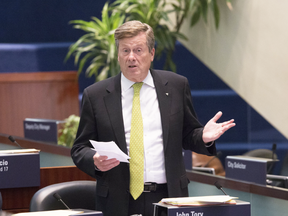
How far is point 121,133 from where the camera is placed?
1.75m

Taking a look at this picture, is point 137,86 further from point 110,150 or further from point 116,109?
point 110,150

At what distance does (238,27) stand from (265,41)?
0.50m

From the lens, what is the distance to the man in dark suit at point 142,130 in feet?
5.67

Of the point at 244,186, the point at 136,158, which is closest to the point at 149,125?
the point at 136,158

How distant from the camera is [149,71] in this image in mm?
1894

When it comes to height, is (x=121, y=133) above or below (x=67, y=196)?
above

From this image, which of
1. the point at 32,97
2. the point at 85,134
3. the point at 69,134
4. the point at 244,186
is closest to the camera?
the point at 85,134

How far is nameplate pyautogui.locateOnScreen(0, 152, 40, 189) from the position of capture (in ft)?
8.16

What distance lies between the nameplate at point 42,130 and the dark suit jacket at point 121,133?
2.30m

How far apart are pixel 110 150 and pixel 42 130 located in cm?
274

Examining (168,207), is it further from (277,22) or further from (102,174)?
(277,22)

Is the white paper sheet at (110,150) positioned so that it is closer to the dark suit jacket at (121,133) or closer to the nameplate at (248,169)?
the dark suit jacket at (121,133)

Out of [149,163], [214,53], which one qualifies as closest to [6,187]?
[149,163]

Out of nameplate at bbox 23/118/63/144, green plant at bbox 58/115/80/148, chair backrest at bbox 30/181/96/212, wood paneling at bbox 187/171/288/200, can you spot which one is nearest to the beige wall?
wood paneling at bbox 187/171/288/200
